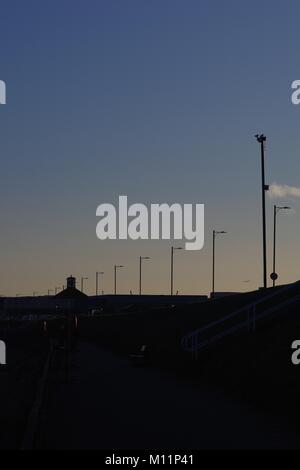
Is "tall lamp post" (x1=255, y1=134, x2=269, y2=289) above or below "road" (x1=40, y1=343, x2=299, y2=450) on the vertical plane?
above

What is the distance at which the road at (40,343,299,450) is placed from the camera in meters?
15.6

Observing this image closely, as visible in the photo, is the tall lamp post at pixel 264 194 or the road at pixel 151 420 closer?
the road at pixel 151 420

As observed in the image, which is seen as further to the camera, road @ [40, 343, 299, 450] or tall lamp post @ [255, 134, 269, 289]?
tall lamp post @ [255, 134, 269, 289]

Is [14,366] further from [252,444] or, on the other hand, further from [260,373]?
[252,444]

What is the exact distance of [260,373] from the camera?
82.1ft

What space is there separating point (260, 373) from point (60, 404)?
5322 mm

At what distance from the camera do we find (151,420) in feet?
62.3

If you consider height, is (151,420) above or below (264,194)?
below

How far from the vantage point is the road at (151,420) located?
15.6m

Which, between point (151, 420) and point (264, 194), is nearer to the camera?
point (151, 420)

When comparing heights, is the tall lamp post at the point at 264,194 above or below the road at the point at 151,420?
above
